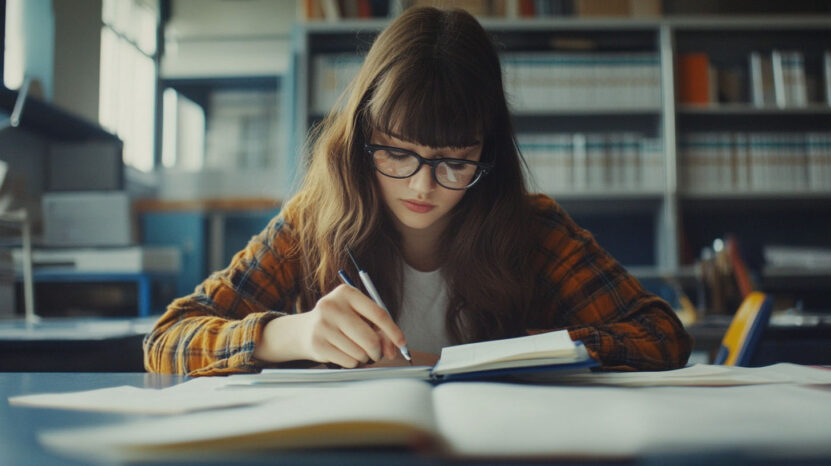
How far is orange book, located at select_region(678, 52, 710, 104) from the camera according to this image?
3.16 metres

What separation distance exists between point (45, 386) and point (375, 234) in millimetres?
581

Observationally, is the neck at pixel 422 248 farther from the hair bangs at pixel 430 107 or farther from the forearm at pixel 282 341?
the forearm at pixel 282 341

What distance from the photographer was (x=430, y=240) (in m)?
1.21

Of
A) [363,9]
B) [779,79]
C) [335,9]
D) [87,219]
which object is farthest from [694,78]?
[87,219]

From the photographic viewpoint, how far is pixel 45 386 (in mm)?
637

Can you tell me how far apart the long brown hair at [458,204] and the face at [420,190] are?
0.06ft

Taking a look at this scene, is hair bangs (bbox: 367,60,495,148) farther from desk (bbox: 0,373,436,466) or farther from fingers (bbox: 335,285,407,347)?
desk (bbox: 0,373,436,466)

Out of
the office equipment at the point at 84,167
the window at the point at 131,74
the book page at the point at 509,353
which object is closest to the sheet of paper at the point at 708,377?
the book page at the point at 509,353

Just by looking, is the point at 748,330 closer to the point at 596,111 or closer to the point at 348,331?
the point at 348,331

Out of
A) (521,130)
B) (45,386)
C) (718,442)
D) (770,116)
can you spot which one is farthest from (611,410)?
(770,116)

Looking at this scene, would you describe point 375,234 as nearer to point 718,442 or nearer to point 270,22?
point 718,442

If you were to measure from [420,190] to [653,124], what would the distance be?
2623 mm

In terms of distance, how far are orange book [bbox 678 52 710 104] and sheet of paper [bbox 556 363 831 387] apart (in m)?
2.77

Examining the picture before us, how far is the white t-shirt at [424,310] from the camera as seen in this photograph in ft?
3.79
